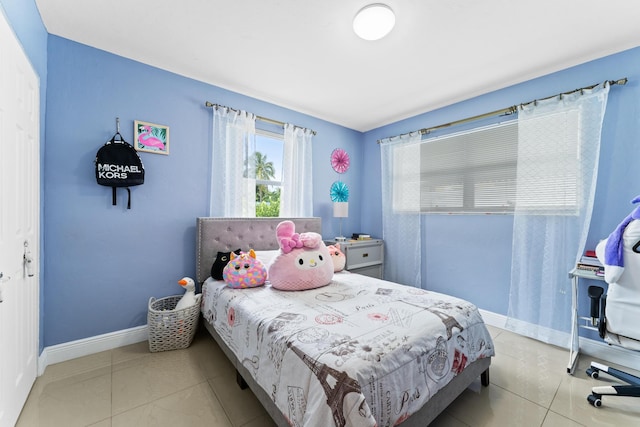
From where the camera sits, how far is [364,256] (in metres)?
3.36

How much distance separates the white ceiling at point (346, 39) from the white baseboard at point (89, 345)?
2.30m

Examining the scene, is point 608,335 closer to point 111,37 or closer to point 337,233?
point 337,233

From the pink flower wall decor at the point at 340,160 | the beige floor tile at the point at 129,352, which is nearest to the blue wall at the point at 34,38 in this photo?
the beige floor tile at the point at 129,352

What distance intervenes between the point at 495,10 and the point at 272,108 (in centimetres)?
219

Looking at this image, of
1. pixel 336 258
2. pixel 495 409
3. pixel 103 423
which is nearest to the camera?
pixel 103 423

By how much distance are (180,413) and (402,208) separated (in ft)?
9.70

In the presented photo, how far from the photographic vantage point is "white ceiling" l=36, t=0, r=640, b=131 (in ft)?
5.41

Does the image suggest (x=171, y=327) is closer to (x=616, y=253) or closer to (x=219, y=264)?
(x=219, y=264)

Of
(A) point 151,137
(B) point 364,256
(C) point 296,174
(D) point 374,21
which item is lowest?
(B) point 364,256

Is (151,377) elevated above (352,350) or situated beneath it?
situated beneath

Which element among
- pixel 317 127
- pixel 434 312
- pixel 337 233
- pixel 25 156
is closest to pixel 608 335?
pixel 434 312

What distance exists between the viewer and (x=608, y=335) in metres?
1.51

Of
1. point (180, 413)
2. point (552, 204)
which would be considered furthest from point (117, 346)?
point (552, 204)

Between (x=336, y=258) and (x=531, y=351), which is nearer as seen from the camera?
(x=531, y=351)
